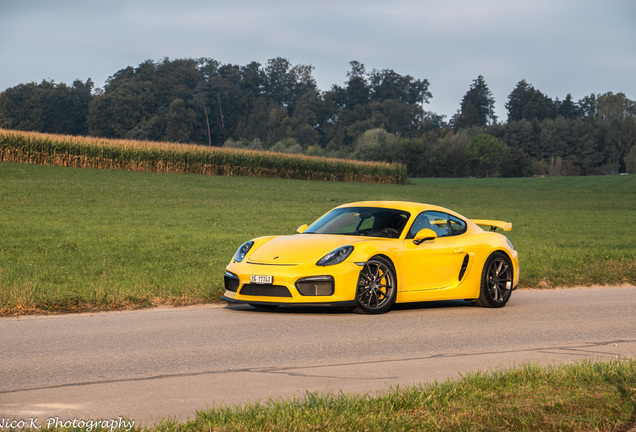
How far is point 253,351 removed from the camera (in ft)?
26.3

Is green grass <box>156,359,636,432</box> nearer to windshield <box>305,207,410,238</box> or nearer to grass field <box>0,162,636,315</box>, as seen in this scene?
windshield <box>305,207,410,238</box>

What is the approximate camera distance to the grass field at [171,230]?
1291 cm

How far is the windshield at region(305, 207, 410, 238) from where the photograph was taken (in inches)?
453

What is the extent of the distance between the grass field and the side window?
3205 mm

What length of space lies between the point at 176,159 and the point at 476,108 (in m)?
140

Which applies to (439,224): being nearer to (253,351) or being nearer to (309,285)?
(309,285)

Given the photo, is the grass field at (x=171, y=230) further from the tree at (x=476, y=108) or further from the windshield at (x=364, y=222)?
the tree at (x=476, y=108)

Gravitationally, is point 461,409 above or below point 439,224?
below

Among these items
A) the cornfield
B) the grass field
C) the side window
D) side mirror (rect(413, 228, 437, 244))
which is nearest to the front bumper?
side mirror (rect(413, 228, 437, 244))

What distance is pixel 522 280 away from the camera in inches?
603

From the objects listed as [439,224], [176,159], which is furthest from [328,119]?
[439,224]

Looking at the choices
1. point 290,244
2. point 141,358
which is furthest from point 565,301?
point 141,358

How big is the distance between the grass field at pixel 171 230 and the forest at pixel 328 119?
78265 mm

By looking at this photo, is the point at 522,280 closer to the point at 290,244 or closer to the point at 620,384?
the point at 290,244
